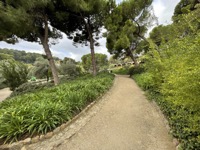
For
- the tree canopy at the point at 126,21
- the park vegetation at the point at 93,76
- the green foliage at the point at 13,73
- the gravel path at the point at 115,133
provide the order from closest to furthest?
the park vegetation at the point at 93,76 < the gravel path at the point at 115,133 < the green foliage at the point at 13,73 < the tree canopy at the point at 126,21

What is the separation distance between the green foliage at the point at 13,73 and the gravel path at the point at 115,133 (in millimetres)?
9055

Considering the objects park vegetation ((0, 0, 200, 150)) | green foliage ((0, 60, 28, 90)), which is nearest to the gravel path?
park vegetation ((0, 0, 200, 150))

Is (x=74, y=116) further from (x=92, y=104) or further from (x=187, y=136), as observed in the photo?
(x=187, y=136)

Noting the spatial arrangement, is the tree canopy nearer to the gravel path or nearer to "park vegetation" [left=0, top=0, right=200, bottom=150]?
"park vegetation" [left=0, top=0, right=200, bottom=150]

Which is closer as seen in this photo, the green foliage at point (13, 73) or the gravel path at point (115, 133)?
the gravel path at point (115, 133)

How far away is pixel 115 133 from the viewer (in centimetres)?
303

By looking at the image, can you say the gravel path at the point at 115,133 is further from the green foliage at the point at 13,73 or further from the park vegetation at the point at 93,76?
the green foliage at the point at 13,73

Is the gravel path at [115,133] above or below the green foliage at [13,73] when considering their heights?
below

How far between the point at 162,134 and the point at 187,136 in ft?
2.33

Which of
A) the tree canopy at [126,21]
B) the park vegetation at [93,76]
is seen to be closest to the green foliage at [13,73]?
the park vegetation at [93,76]

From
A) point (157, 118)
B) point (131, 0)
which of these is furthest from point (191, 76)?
point (131, 0)

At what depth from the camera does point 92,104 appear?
4895 millimetres

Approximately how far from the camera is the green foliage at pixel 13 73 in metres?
9.86

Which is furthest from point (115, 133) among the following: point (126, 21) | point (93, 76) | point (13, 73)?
point (126, 21)
